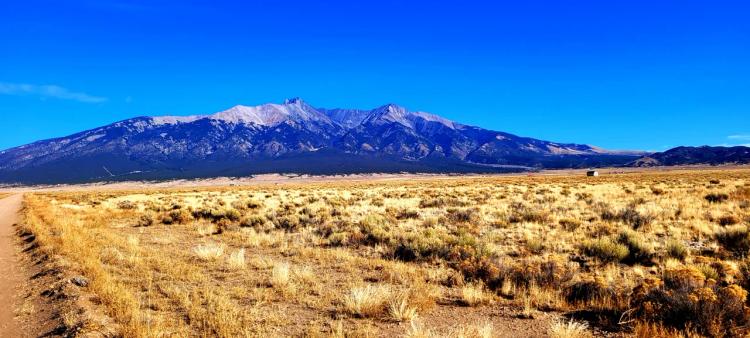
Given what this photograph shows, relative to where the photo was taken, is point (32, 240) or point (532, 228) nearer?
point (32, 240)

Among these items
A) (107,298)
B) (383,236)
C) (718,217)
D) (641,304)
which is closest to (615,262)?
(641,304)

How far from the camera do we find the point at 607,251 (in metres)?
11.1

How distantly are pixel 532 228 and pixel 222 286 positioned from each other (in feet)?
36.2

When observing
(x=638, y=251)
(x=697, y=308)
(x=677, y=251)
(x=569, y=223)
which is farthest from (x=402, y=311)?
(x=569, y=223)

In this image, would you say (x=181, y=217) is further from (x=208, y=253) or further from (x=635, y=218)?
Result: (x=635, y=218)

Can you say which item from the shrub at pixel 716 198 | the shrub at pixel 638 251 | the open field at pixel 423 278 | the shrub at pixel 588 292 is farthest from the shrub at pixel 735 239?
the shrub at pixel 716 198

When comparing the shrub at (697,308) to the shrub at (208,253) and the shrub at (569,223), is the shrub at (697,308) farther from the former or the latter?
the shrub at (208,253)

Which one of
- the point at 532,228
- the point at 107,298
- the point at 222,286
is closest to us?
the point at 107,298

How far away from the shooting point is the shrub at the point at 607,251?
10.9m

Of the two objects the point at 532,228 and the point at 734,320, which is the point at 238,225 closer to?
the point at 532,228

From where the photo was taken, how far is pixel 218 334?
6215mm

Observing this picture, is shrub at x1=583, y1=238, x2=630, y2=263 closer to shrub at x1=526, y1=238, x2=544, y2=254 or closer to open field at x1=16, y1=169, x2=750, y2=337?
open field at x1=16, y1=169, x2=750, y2=337

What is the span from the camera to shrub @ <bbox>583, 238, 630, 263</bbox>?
35.8 feet

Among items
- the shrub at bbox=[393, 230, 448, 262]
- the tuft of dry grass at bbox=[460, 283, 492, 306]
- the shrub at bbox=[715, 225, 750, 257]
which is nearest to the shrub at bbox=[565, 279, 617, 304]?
the tuft of dry grass at bbox=[460, 283, 492, 306]
